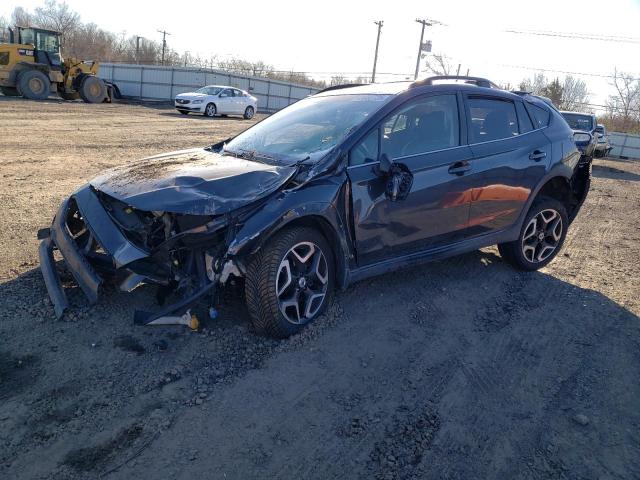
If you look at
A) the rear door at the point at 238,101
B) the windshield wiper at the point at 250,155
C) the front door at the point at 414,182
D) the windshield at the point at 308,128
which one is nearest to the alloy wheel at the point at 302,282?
the front door at the point at 414,182

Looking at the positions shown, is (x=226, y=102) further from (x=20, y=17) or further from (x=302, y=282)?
(x=20, y=17)

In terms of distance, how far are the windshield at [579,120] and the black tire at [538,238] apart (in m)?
14.6

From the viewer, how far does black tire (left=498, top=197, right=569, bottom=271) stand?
18.2 ft

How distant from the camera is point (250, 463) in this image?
8.62 ft

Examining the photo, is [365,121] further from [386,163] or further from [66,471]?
[66,471]

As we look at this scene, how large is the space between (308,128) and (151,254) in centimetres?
179

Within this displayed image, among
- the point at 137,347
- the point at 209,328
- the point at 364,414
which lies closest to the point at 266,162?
the point at 209,328

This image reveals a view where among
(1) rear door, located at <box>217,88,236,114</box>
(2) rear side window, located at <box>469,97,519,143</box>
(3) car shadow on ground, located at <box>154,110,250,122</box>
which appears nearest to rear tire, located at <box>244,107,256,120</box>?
(3) car shadow on ground, located at <box>154,110,250,122</box>

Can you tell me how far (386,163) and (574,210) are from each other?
3181 mm

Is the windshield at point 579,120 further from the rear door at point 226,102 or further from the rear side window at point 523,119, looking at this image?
the rear door at point 226,102

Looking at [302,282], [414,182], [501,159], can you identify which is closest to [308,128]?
[414,182]

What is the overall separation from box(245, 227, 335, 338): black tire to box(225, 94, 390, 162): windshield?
0.71 meters

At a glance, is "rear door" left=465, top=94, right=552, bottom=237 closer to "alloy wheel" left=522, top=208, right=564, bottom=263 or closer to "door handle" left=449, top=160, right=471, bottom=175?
"door handle" left=449, top=160, right=471, bottom=175

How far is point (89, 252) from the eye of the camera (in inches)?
155
